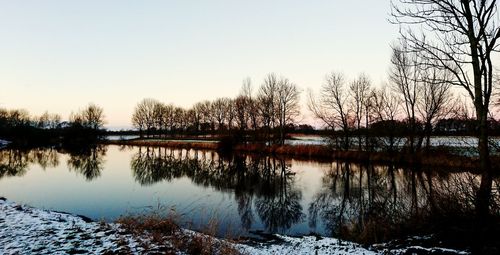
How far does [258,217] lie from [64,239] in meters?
7.08

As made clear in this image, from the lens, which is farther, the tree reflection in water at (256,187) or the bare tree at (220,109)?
the bare tree at (220,109)

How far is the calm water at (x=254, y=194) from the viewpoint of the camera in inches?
429

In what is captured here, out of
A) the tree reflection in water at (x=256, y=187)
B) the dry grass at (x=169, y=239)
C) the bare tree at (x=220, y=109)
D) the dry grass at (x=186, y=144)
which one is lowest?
the tree reflection in water at (x=256, y=187)

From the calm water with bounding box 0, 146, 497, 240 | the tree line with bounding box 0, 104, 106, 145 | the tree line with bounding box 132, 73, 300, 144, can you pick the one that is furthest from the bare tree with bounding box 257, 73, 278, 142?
the tree line with bounding box 0, 104, 106, 145

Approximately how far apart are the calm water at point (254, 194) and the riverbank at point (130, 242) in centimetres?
162

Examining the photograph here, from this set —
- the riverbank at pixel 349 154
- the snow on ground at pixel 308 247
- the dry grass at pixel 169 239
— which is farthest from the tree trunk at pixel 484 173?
the dry grass at pixel 169 239

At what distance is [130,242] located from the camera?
22.4 feet

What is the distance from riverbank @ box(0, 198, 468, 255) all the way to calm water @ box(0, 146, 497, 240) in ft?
5.30

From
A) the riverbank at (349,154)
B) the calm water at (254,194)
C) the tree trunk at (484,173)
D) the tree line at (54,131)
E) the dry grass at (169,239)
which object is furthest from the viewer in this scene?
the tree line at (54,131)

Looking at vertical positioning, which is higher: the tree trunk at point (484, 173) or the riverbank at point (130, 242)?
the tree trunk at point (484, 173)

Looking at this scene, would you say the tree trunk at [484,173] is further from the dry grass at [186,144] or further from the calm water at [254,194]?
the dry grass at [186,144]

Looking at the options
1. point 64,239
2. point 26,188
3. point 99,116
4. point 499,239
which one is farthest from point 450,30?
point 99,116

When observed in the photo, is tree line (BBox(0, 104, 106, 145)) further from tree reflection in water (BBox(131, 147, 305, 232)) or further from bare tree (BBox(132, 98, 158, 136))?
tree reflection in water (BBox(131, 147, 305, 232))

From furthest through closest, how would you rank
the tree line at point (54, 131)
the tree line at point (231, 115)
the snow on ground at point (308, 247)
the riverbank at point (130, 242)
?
the tree line at point (54, 131) → the tree line at point (231, 115) → the snow on ground at point (308, 247) → the riverbank at point (130, 242)
